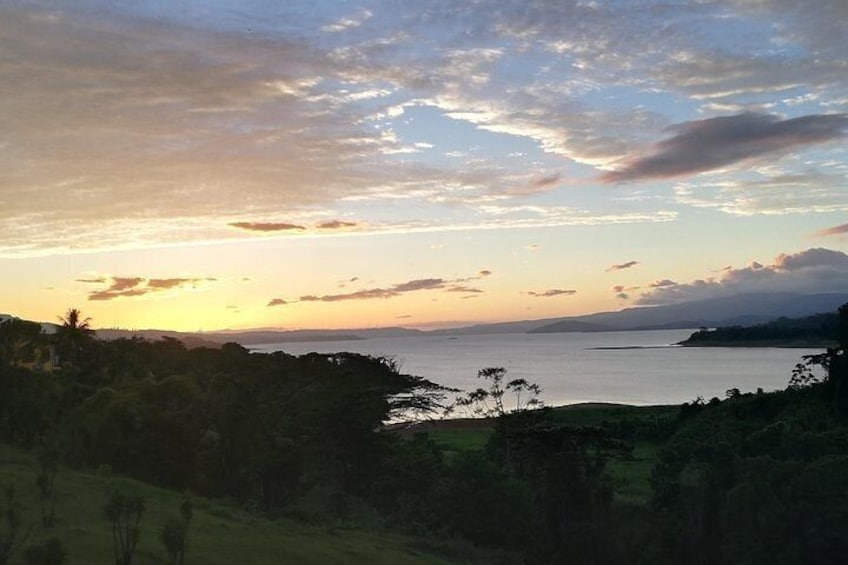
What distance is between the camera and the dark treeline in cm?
2252

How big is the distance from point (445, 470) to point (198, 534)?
15.8 metres

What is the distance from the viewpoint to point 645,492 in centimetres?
3438

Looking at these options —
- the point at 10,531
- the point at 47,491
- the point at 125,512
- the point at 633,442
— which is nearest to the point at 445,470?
the point at 47,491

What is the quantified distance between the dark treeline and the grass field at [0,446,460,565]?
8.70 feet

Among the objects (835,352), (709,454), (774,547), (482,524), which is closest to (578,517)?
(482,524)

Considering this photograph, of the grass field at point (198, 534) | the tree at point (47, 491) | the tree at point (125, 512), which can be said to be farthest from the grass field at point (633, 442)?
the tree at point (47, 491)

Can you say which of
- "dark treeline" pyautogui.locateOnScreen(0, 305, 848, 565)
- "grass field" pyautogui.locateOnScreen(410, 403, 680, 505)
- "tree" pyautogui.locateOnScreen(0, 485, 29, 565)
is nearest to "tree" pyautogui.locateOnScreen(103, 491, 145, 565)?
"tree" pyautogui.locateOnScreen(0, 485, 29, 565)

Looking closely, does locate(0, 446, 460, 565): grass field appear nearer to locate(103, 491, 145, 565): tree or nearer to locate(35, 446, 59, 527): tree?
locate(35, 446, 59, 527): tree

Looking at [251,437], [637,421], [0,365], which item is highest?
[0,365]

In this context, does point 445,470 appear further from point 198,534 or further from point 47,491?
point 47,491

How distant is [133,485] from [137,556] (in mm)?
7536

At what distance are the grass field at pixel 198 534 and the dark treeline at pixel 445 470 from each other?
8.70 feet

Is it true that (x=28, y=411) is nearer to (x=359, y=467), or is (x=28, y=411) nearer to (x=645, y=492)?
(x=359, y=467)

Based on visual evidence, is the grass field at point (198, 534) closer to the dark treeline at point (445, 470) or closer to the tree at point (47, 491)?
the tree at point (47, 491)
